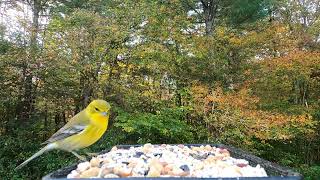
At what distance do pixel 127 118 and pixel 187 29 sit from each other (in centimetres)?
341

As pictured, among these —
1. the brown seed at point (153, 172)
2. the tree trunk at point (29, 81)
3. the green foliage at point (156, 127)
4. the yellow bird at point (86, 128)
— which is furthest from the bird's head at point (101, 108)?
the tree trunk at point (29, 81)

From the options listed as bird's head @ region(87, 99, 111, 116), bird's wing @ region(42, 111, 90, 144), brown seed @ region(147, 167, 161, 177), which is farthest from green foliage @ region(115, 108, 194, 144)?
brown seed @ region(147, 167, 161, 177)

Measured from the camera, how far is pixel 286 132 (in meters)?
9.64

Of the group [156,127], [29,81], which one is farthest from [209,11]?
[29,81]

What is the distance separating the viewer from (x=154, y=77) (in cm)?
1084

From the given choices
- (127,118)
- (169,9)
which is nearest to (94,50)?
(127,118)

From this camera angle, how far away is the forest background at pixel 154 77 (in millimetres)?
9398

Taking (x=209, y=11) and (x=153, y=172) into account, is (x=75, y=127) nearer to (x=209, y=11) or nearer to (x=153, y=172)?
(x=153, y=172)

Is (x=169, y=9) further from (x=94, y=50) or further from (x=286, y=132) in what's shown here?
(x=286, y=132)

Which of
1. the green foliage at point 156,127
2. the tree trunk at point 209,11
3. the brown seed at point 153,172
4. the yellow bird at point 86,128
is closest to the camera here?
the brown seed at point 153,172

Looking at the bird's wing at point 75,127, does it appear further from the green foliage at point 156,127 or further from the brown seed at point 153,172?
the green foliage at point 156,127

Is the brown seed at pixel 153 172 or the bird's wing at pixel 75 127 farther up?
the bird's wing at pixel 75 127

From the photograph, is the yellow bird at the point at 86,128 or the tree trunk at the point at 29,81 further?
the tree trunk at the point at 29,81

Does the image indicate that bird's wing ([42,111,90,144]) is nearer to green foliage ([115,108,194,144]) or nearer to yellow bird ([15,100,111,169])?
yellow bird ([15,100,111,169])
